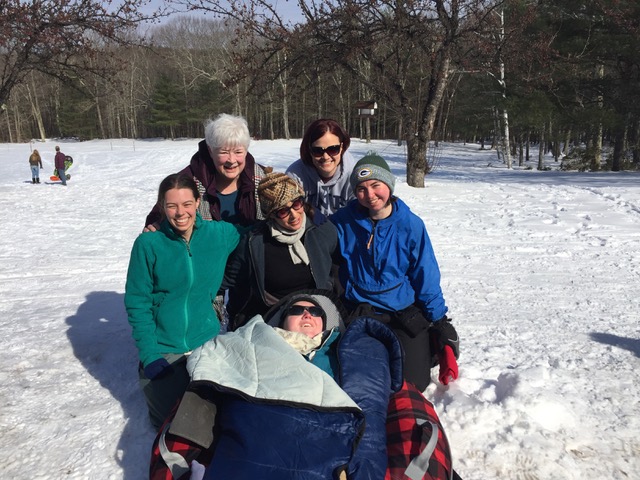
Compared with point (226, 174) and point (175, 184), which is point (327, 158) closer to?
point (226, 174)

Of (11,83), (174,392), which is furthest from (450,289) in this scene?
(11,83)

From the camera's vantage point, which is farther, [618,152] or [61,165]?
[618,152]

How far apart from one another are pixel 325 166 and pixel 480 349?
70.0 inches

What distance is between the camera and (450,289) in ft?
16.1

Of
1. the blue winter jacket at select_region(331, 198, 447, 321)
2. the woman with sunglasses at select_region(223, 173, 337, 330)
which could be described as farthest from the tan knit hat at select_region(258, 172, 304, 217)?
the blue winter jacket at select_region(331, 198, 447, 321)

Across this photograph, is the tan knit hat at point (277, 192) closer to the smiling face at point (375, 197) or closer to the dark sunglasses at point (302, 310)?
the smiling face at point (375, 197)

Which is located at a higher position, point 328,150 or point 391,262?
point 328,150

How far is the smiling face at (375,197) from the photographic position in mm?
2904

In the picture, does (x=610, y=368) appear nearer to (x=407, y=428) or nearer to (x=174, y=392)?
(x=407, y=428)

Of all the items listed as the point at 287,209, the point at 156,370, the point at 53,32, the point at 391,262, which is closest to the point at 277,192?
the point at 287,209

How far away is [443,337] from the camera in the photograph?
295cm

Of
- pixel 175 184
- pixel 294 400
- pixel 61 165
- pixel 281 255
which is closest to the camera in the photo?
pixel 294 400

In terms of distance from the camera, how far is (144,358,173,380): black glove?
260 cm

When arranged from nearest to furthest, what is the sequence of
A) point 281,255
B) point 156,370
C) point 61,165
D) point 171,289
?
Result: point 156,370 < point 171,289 < point 281,255 < point 61,165
